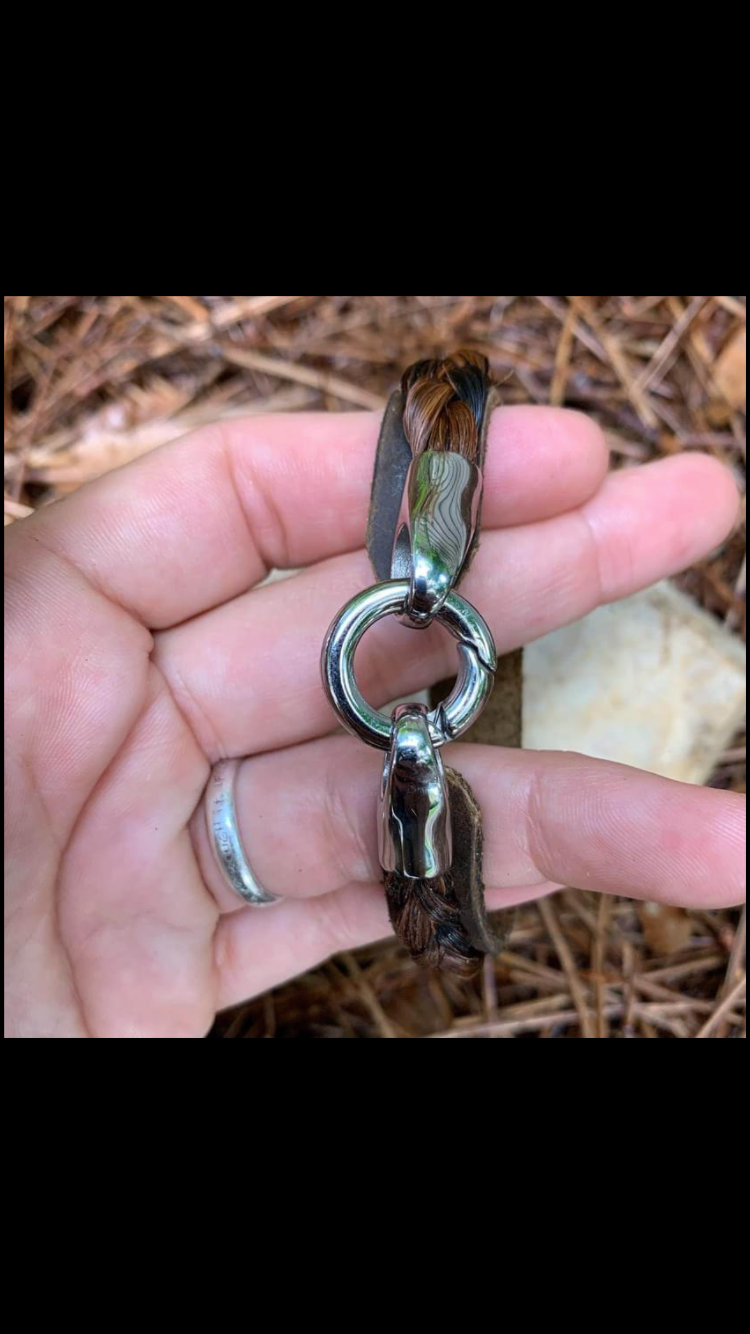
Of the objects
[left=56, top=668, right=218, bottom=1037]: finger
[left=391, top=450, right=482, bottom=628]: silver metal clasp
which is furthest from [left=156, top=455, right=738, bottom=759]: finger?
[left=391, top=450, right=482, bottom=628]: silver metal clasp

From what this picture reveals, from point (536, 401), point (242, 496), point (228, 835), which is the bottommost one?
point (228, 835)

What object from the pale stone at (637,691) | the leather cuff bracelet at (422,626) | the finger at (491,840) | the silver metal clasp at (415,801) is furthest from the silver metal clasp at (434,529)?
the pale stone at (637,691)

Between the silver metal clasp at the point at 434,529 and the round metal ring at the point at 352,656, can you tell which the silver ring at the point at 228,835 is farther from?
the silver metal clasp at the point at 434,529

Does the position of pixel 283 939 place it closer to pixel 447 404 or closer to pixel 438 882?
pixel 438 882

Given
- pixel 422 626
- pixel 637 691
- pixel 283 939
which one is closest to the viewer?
pixel 422 626

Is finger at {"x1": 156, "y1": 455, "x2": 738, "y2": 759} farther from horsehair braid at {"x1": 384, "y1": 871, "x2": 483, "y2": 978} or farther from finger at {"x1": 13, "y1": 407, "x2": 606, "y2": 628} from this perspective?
horsehair braid at {"x1": 384, "y1": 871, "x2": 483, "y2": 978}

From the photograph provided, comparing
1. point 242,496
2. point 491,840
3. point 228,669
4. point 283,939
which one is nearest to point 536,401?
point 242,496
